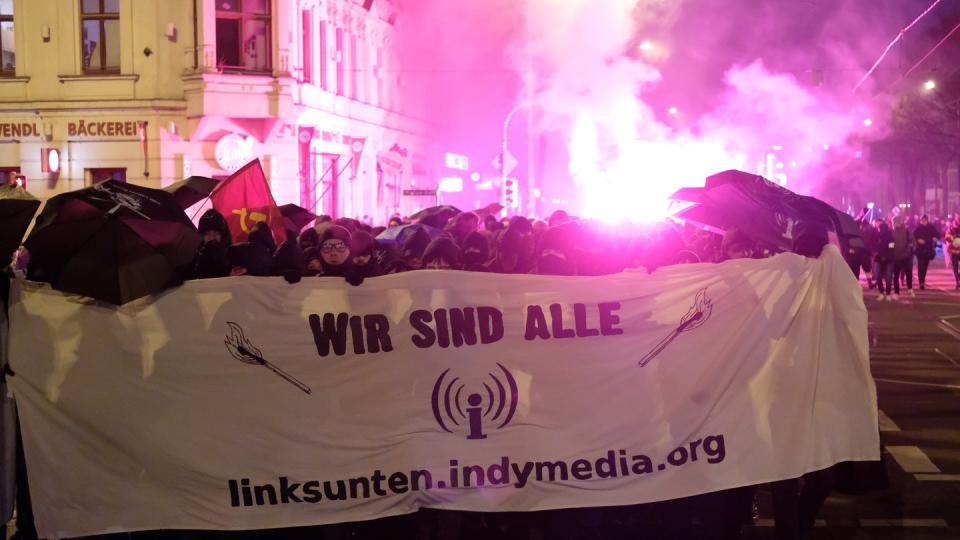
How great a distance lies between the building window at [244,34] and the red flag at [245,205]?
58.1ft

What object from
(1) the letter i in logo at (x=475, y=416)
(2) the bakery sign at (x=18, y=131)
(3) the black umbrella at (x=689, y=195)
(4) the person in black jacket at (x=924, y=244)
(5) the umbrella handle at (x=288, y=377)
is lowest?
(1) the letter i in logo at (x=475, y=416)

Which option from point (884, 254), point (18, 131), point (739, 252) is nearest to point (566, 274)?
point (739, 252)

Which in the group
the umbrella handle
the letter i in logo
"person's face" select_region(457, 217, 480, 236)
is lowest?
the letter i in logo

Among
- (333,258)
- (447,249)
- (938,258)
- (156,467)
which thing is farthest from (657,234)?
(938,258)

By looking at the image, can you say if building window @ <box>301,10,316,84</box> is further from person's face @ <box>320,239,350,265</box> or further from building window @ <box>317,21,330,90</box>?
person's face @ <box>320,239,350,265</box>

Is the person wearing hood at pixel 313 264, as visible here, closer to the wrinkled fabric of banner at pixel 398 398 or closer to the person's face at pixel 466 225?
the wrinkled fabric of banner at pixel 398 398

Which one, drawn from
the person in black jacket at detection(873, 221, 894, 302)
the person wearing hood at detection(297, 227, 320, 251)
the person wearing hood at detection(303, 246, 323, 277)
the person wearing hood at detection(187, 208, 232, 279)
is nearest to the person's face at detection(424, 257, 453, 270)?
the person wearing hood at detection(303, 246, 323, 277)

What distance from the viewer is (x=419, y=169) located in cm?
4359

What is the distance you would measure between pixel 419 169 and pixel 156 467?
126 feet

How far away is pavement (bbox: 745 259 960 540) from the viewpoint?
6586 mm

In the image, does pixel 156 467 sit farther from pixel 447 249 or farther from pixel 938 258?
pixel 938 258

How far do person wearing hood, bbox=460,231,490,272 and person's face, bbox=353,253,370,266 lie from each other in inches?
53.0

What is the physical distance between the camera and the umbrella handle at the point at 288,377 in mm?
5711

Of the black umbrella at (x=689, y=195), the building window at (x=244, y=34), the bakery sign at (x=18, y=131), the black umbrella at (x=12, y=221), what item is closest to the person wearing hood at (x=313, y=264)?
the black umbrella at (x=12, y=221)
